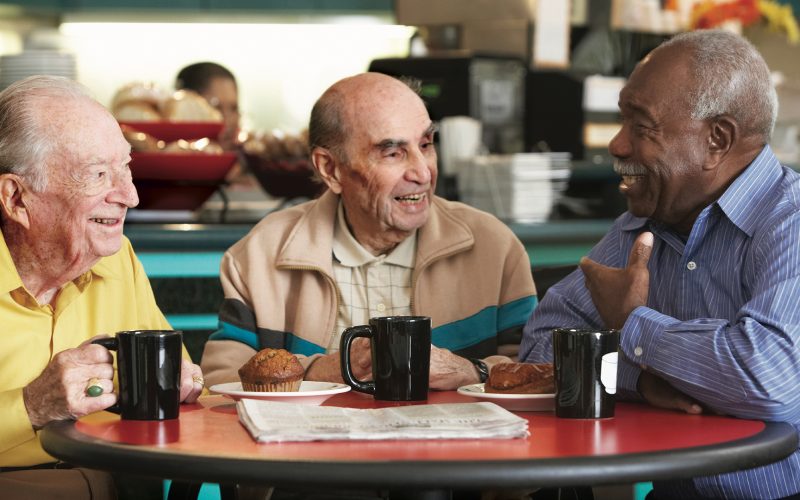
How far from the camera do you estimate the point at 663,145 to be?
197 cm

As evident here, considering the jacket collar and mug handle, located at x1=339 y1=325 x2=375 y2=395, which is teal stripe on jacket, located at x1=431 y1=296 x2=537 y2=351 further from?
mug handle, located at x1=339 y1=325 x2=375 y2=395

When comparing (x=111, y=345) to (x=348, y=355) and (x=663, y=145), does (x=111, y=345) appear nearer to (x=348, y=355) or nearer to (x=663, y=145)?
(x=348, y=355)

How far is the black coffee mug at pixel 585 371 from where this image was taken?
1.54m

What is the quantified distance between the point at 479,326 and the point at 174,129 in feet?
4.95

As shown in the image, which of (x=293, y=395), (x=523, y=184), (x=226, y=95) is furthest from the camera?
(x=226, y=95)

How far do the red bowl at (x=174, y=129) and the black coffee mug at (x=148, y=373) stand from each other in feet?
6.63

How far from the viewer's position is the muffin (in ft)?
5.77

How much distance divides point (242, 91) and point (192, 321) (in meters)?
5.39

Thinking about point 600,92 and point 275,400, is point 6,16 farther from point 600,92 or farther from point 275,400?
point 275,400

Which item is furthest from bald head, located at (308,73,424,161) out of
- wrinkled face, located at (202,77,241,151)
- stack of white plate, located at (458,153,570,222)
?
wrinkled face, located at (202,77,241,151)

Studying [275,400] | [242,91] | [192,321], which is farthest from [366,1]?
[275,400]

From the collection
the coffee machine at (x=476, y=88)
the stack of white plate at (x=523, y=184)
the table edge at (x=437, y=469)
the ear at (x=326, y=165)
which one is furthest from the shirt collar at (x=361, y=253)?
the coffee machine at (x=476, y=88)

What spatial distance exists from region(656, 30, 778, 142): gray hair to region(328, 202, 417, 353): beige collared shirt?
74 centimetres

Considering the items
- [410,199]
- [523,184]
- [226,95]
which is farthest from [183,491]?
[226,95]
